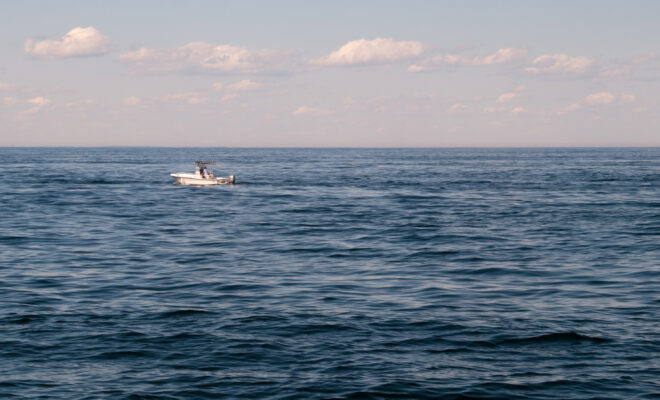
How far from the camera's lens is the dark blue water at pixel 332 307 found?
53.6 ft

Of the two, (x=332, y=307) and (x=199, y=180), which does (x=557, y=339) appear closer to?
(x=332, y=307)

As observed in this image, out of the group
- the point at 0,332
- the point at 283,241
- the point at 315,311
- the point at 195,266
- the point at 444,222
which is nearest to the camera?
the point at 0,332

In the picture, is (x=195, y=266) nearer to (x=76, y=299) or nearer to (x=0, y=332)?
(x=76, y=299)

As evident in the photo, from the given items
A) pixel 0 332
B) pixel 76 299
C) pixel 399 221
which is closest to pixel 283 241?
pixel 399 221

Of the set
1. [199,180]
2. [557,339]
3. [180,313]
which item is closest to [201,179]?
[199,180]

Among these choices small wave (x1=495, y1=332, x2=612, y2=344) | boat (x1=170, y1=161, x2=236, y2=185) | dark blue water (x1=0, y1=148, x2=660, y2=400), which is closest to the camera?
dark blue water (x1=0, y1=148, x2=660, y2=400)

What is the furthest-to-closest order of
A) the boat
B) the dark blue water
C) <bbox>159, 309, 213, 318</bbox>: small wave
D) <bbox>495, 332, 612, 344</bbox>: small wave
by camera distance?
the boat → <bbox>159, 309, 213, 318</bbox>: small wave → <bbox>495, 332, 612, 344</bbox>: small wave → the dark blue water

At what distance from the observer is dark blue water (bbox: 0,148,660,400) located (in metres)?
16.3

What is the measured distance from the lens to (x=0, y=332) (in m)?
20.1

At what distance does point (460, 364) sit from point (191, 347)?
6.97 meters

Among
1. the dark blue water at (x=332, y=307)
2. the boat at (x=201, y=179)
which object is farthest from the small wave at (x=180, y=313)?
A: the boat at (x=201, y=179)

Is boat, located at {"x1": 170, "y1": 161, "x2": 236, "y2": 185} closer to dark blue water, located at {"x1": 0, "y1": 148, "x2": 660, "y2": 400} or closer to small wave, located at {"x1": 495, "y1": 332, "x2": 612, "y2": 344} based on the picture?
dark blue water, located at {"x1": 0, "y1": 148, "x2": 660, "y2": 400}

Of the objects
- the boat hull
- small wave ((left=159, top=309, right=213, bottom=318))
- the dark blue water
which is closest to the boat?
the boat hull

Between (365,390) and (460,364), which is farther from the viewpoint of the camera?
(460,364)
